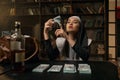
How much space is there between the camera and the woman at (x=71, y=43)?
1.78m

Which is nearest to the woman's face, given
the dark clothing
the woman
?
the woman

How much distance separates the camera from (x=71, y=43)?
6.35 feet

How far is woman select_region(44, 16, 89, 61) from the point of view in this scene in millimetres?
1780

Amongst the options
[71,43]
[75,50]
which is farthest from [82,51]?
[71,43]

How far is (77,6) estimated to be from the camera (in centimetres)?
421

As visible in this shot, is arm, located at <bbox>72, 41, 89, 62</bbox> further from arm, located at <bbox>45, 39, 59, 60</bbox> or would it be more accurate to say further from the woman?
arm, located at <bbox>45, 39, 59, 60</bbox>

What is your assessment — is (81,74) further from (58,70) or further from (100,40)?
(100,40)

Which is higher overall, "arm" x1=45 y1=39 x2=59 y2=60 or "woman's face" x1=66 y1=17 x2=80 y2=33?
"woman's face" x1=66 y1=17 x2=80 y2=33

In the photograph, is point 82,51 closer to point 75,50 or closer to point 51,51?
point 75,50

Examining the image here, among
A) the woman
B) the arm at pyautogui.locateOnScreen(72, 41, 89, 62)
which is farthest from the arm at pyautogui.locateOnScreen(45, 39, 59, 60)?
the arm at pyautogui.locateOnScreen(72, 41, 89, 62)

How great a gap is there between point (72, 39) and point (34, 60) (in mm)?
777

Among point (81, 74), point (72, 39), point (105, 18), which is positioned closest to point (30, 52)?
point (81, 74)

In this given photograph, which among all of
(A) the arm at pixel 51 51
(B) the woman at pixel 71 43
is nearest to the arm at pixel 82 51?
(B) the woman at pixel 71 43

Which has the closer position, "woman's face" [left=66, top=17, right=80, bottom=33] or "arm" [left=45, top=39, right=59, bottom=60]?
"arm" [left=45, top=39, right=59, bottom=60]
